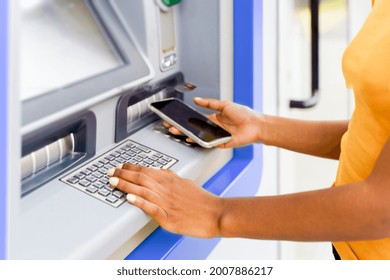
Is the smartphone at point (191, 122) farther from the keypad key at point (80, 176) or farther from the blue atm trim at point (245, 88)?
the keypad key at point (80, 176)

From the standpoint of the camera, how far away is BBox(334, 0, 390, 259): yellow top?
92 centimetres

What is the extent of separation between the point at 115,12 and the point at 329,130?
55 centimetres

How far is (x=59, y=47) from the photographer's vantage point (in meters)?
1.01

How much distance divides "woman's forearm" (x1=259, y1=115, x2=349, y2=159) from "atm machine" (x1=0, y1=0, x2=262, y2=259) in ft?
0.33

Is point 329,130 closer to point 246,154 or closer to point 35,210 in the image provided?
point 246,154

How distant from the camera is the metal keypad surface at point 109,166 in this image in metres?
0.98

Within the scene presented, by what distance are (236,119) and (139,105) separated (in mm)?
250

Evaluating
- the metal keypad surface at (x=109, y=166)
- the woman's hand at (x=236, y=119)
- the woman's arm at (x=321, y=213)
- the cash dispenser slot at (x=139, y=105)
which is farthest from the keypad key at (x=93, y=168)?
the woman's hand at (x=236, y=119)

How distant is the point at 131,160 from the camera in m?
1.13

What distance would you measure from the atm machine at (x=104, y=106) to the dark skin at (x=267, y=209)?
0.04 meters

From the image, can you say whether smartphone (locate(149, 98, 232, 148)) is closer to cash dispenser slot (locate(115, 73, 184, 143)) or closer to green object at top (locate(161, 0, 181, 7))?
cash dispenser slot (locate(115, 73, 184, 143))

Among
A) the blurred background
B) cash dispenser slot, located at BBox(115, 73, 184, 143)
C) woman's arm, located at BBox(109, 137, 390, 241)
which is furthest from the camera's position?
the blurred background
